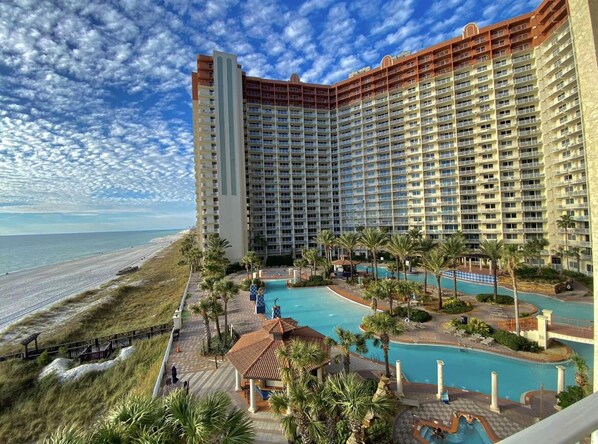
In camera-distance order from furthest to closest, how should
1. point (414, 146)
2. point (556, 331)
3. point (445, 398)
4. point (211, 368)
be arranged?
point (414, 146), point (556, 331), point (211, 368), point (445, 398)

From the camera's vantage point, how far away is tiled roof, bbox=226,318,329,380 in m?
15.0

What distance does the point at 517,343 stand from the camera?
20469mm

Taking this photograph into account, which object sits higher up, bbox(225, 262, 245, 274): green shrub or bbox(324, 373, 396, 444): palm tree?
bbox(324, 373, 396, 444): palm tree

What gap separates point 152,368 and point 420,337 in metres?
19.9

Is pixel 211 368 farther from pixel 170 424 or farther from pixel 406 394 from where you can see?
pixel 170 424

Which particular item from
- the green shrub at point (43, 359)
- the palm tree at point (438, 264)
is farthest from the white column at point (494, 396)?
the green shrub at point (43, 359)

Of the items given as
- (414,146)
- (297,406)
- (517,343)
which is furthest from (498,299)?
(414,146)

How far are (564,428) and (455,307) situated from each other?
31040mm

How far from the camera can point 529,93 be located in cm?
5572

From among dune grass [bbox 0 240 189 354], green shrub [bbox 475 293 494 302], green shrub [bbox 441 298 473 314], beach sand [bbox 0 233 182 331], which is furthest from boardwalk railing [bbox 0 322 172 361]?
green shrub [bbox 475 293 494 302]

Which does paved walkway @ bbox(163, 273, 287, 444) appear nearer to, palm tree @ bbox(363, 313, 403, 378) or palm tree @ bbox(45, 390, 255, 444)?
palm tree @ bbox(45, 390, 255, 444)

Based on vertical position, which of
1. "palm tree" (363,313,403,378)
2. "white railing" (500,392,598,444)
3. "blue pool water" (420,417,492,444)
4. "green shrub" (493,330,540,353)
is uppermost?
"white railing" (500,392,598,444)

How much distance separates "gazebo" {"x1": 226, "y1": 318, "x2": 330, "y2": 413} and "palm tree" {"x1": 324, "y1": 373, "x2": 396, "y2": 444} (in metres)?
3.38

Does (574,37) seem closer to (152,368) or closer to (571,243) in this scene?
(152,368)
